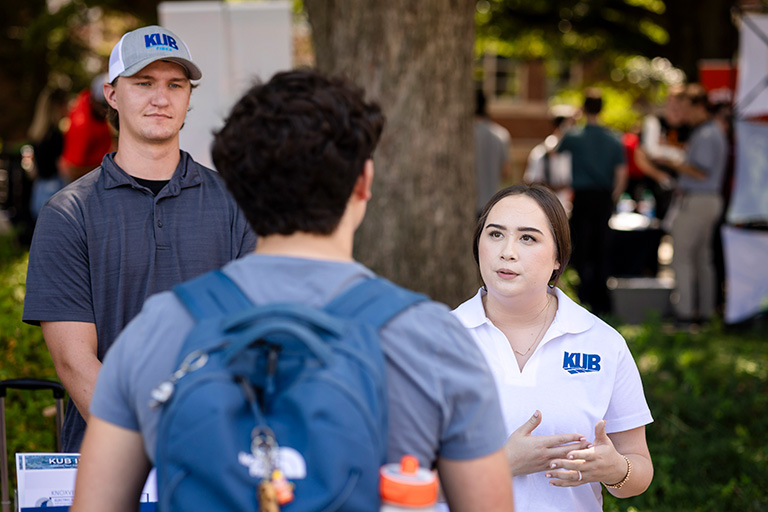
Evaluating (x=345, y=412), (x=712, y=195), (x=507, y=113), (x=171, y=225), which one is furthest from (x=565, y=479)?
(x=507, y=113)

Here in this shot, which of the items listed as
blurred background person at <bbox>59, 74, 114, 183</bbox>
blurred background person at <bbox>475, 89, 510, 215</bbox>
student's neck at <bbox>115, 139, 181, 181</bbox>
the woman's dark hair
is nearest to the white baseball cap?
student's neck at <bbox>115, 139, 181, 181</bbox>

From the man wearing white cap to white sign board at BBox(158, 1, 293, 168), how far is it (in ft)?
12.2

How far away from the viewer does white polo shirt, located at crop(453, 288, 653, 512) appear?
258cm

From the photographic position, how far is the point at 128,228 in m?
2.71

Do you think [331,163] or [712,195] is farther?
[712,195]

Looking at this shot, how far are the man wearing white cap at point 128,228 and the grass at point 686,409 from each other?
1217mm

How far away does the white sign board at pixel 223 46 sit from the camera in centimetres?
674

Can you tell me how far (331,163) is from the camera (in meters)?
1.59

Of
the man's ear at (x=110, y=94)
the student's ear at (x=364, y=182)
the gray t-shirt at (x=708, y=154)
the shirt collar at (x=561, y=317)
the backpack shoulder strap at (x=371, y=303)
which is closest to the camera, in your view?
the backpack shoulder strap at (x=371, y=303)

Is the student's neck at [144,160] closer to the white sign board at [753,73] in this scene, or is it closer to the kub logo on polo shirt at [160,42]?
the kub logo on polo shirt at [160,42]

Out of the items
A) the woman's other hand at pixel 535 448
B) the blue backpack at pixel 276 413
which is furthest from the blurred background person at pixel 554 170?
the blue backpack at pixel 276 413

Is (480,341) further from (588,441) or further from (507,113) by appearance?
(507,113)

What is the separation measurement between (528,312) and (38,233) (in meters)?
1.50

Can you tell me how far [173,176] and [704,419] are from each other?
4.45 m
